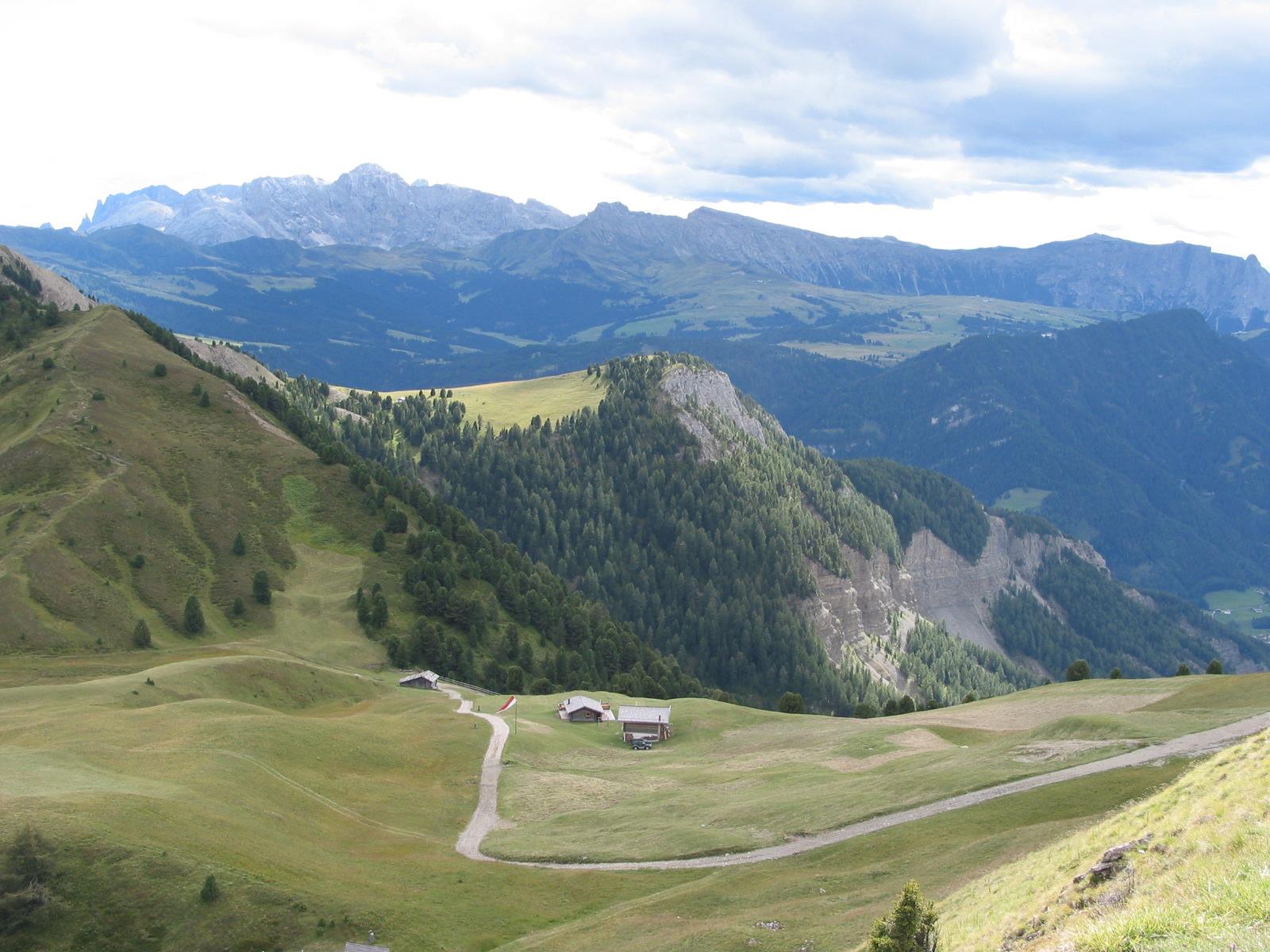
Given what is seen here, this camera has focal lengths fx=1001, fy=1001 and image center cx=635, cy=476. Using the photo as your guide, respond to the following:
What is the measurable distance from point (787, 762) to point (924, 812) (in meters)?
27.5

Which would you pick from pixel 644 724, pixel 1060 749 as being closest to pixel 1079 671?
pixel 644 724

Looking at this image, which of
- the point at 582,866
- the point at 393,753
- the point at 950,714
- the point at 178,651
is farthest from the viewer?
the point at 178,651

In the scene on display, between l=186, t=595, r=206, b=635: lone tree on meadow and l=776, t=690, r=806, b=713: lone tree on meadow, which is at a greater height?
l=186, t=595, r=206, b=635: lone tree on meadow

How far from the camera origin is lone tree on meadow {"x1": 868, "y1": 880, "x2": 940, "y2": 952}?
102 ft

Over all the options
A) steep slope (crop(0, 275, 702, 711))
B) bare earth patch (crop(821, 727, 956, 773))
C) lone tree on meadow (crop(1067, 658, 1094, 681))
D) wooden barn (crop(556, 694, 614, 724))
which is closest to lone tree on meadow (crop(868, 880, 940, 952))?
bare earth patch (crop(821, 727, 956, 773))

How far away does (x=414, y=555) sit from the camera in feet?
538

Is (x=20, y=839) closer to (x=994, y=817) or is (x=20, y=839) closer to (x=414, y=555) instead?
(x=994, y=817)

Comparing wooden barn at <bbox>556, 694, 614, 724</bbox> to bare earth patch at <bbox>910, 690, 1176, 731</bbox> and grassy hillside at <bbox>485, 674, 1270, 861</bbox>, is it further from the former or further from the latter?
bare earth patch at <bbox>910, 690, 1176, 731</bbox>

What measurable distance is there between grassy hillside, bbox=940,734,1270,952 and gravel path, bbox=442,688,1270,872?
47.0 feet

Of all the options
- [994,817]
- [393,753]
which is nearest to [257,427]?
[393,753]

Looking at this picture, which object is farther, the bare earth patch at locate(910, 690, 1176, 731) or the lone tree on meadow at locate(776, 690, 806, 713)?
the lone tree on meadow at locate(776, 690, 806, 713)

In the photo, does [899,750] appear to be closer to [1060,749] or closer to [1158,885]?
[1060,749]

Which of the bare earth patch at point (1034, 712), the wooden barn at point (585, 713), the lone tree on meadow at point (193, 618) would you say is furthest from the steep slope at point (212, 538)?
the bare earth patch at point (1034, 712)

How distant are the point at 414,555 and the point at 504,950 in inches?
4661
